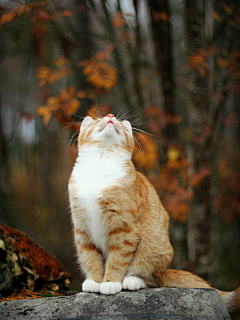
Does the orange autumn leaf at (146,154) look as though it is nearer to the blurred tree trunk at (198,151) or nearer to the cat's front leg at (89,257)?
the blurred tree trunk at (198,151)

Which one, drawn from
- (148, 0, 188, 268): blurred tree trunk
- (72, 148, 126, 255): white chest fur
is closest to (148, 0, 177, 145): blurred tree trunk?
(148, 0, 188, 268): blurred tree trunk

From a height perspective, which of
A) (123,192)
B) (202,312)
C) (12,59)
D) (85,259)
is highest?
(12,59)

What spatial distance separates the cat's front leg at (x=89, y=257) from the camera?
69.2 inches

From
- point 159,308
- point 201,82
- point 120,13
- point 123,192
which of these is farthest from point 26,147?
point 159,308

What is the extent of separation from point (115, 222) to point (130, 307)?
1.45ft

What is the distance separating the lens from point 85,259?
1.81m

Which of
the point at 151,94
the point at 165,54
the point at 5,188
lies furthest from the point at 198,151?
the point at 5,188

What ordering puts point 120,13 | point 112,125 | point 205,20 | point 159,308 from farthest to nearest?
point 205,20, point 120,13, point 112,125, point 159,308

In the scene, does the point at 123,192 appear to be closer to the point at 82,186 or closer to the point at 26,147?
the point at 82,186

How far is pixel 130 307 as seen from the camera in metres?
1.54

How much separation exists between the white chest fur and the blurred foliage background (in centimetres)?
117

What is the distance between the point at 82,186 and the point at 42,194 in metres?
2.33

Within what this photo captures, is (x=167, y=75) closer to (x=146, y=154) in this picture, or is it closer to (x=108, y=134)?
(x=146, y=154)

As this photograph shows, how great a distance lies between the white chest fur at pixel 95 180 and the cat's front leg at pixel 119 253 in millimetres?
77
